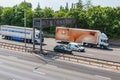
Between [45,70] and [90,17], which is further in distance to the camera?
[90,17]

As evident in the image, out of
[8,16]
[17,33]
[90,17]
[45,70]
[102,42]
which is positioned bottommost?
[45,70]

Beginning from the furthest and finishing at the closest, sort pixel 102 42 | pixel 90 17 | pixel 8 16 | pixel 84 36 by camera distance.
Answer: pixel 8 16
pixel 90 17
pixel 84 36
pixel 102 42

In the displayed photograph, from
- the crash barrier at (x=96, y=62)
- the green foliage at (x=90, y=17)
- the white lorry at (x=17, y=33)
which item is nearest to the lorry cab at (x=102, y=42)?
the green foliage at (x=90, y=17)

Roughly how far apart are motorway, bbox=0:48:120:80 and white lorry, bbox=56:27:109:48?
16.5m

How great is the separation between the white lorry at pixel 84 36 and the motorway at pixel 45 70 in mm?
16480

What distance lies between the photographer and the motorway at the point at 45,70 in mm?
27281

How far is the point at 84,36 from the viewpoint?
5191 centimetres

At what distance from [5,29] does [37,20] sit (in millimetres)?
19258

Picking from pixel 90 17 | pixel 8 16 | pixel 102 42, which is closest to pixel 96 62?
pixel 102 42

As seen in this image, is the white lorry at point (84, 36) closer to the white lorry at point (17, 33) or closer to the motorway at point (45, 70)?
the white lorry at point (17, 33)

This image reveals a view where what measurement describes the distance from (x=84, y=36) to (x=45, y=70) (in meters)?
23.3

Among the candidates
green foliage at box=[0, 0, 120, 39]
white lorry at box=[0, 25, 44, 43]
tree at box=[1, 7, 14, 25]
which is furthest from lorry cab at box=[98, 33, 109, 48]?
tree at box=[1, 7, 14, 25]

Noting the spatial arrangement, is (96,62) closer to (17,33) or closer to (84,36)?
(84,36)

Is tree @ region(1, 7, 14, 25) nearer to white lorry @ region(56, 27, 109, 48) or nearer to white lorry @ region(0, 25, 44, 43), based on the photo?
white lorry @ region(0, 25, 44, 43)
